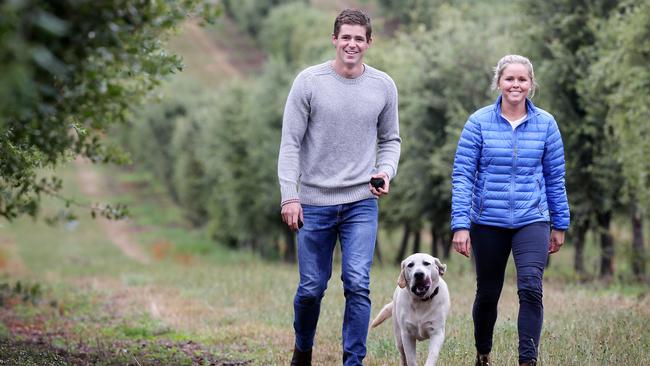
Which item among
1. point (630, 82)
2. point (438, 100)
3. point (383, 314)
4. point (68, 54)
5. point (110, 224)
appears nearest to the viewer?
point (68, 54)

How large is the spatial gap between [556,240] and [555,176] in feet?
2.01

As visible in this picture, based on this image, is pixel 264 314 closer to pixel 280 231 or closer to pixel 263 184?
pixel 263 184

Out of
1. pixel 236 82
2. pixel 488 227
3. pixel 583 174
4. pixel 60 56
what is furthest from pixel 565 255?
pixel 60 56

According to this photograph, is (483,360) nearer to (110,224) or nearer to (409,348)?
(409,348)

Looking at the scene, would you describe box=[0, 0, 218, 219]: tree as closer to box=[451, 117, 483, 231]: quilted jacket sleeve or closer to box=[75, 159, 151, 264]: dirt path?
box=[451, 117, 483, 231]: quilted jacket sleeve

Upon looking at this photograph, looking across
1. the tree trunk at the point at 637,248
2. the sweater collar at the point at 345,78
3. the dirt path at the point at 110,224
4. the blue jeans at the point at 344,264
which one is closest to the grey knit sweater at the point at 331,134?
the sweater collar at the point at 345,78

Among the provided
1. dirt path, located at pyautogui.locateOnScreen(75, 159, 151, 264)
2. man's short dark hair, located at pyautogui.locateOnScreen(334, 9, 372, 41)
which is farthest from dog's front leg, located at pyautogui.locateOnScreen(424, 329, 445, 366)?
dirt path, located at pyautogui.locateOnScreen(75, 159, 151, 264)

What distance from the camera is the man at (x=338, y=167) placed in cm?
720

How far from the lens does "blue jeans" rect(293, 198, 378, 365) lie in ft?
23.4

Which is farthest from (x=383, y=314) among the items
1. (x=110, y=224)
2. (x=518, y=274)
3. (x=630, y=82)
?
(x=110, y=224)

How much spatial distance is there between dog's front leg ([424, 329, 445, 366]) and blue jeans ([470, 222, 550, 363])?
48cm

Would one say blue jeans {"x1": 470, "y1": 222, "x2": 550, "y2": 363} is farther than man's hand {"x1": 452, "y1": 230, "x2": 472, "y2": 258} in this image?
No

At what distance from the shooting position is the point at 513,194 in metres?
7.23

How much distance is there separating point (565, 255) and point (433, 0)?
19.3m
